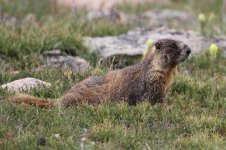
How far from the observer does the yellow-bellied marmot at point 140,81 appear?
30.0 ft

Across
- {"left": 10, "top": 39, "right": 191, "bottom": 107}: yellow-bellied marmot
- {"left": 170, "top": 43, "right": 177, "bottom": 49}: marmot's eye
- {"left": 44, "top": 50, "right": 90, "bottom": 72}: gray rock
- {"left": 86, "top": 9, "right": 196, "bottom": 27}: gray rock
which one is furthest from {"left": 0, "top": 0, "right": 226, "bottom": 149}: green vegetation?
{"left": 86, "top": 9, "right": 196, "bottom": 27}: gray rock

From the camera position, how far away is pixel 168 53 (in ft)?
31.0

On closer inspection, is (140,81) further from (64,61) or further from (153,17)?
(153,17)

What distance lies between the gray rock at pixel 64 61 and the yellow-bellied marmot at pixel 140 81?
128cm

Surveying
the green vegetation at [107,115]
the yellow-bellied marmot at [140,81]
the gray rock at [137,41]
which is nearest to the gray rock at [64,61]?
the green vegetation at [107,115]

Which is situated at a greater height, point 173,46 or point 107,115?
point 173,46

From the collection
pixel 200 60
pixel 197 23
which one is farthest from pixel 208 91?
pixel 197 23

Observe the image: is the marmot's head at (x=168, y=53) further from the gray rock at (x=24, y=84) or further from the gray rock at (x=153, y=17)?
the gray rock at (x=153, y=17)

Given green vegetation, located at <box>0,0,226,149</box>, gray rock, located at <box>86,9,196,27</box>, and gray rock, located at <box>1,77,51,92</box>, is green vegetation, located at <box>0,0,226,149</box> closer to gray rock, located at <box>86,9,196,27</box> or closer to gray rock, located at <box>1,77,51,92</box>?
gray rock, located at <box>1,77,51,92</box>

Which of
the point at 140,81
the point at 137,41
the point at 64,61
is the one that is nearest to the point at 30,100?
the point at 140,81

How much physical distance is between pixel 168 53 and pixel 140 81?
1.96ft

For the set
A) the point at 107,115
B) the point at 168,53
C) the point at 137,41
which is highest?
the point at 168,53

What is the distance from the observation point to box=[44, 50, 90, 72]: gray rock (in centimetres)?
1088

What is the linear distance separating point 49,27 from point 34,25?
311mm
